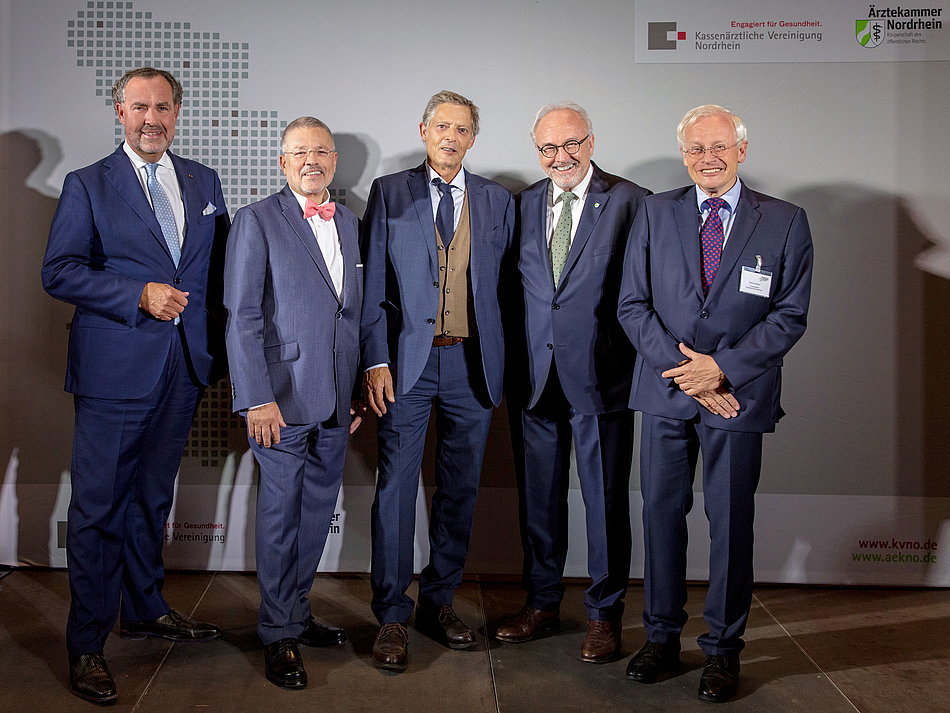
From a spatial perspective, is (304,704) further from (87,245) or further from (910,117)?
(910,117)

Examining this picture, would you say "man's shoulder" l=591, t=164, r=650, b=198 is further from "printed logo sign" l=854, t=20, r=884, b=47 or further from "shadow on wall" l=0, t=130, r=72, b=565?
"shadow on wall" l=0, t=130, r=72, b=565

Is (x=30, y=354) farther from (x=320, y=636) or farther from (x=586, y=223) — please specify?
(x=586, y=223)

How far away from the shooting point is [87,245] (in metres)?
3.05

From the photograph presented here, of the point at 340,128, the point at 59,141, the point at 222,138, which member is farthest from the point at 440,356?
the point at 59,141

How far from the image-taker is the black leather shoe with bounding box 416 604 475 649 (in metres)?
3.33

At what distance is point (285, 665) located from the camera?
301 centimetres

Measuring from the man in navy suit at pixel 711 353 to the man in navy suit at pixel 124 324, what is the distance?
1.60 meters

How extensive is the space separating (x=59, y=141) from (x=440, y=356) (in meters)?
2.21

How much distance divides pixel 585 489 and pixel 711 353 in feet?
2.42

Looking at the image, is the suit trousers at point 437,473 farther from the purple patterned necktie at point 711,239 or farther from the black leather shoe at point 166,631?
the purple patterned necktie at point 711,239

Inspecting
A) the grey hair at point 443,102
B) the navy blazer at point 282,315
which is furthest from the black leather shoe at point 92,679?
the grey hair at point 443,102

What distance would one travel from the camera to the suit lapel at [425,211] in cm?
325

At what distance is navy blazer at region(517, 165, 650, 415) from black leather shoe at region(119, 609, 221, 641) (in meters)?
1.56

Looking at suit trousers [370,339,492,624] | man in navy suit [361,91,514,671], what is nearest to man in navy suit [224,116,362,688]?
man in navy suit [361,91,514,671]
